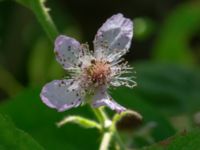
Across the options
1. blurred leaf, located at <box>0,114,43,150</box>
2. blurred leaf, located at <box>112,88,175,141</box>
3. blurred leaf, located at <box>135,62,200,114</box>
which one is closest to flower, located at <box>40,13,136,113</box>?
blurred leaf, located at <box>112,88,175,141</box>

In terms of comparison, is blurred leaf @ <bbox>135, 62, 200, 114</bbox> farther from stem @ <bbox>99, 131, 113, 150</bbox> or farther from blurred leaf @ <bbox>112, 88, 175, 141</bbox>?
stem @ <bbox>99, 131, 113, 150</bbox>

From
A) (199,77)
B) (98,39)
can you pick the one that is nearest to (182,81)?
(199,77)

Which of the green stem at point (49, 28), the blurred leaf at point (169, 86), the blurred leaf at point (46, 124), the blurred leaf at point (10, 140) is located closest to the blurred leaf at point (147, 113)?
the blurred leaf at point (46, 124)

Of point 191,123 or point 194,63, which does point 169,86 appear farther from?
point 194,63

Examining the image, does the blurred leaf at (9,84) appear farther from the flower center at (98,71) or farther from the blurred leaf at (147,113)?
the flower center at (98,71)

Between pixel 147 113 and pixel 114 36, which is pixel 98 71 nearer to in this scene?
pixel 114 36

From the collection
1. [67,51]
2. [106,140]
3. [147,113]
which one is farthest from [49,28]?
[147,113]
